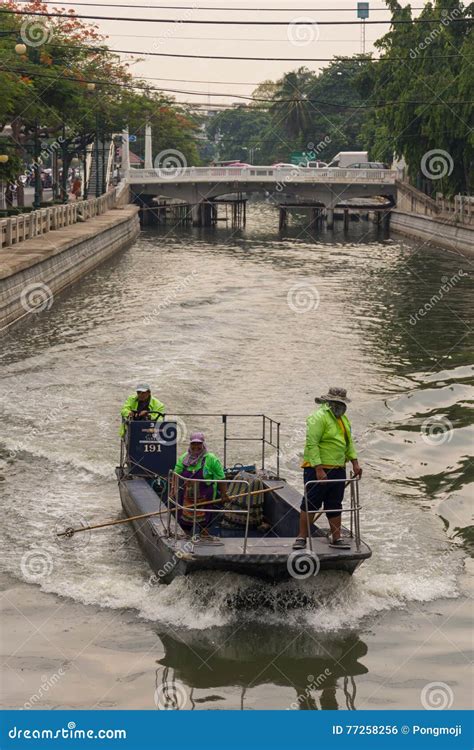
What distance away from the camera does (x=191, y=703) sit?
1227 centimetres

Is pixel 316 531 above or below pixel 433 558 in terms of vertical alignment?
above

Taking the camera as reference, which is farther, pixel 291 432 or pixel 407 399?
pixel 407 399

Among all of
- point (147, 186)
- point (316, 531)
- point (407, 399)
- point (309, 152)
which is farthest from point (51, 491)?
point (309, 152)

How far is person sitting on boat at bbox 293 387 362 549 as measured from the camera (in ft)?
47.3

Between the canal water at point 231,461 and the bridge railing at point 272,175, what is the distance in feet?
138

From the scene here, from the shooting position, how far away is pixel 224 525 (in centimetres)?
1636

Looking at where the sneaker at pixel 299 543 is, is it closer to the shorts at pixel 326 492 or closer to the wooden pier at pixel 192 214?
the shorts at pixel 326 492

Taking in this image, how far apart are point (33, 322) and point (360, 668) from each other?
26.9m

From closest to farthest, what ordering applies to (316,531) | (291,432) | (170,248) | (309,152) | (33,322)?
(316,531) < (291,432) < (33,322) < (170,248) < (309,152)

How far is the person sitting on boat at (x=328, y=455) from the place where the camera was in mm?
14422

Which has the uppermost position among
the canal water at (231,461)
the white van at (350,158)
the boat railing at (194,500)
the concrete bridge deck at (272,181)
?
the white van at (350,158)

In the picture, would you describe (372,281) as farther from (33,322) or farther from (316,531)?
(316,531)

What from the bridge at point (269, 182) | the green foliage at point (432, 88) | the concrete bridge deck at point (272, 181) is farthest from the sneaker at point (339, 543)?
the concrete bridge deck at point (272, 181)

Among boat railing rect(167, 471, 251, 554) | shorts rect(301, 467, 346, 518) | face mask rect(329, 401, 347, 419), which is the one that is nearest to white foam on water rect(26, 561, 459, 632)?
boat railing rect(167, 471, 251, 554)
